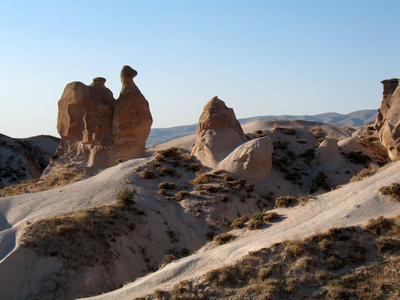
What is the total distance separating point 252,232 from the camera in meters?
18.5

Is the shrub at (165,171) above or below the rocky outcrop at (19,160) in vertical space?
below

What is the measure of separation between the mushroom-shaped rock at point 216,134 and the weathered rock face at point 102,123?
5774 mm

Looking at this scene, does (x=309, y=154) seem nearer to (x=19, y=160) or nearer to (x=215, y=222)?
(x=215, y=222)

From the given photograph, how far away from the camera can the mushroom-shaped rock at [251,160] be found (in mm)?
27875

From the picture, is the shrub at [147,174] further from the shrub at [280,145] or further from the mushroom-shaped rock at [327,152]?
the mushroom-shaped rock at [327,152]

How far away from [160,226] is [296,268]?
1026 cm

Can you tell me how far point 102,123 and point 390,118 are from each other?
19.0 meters

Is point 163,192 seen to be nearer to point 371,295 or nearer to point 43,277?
point 43,277

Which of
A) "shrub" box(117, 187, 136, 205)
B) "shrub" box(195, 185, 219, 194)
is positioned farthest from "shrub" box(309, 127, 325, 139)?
"shrub" box(117, 187, 136, 205)

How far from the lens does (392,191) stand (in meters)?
17.1

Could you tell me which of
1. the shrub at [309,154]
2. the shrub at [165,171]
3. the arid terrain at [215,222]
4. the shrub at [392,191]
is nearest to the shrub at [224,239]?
the arid terrain at [215,222]

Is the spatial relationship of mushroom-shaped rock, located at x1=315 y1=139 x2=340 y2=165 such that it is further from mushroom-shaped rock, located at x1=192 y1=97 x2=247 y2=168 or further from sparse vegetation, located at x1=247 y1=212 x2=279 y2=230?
sparse vegetation, located at x1=247 y1=212 x2=279 y2=230

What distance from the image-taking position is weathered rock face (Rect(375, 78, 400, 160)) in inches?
974

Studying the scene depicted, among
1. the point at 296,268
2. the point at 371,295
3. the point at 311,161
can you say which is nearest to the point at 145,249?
the point at 296,268
